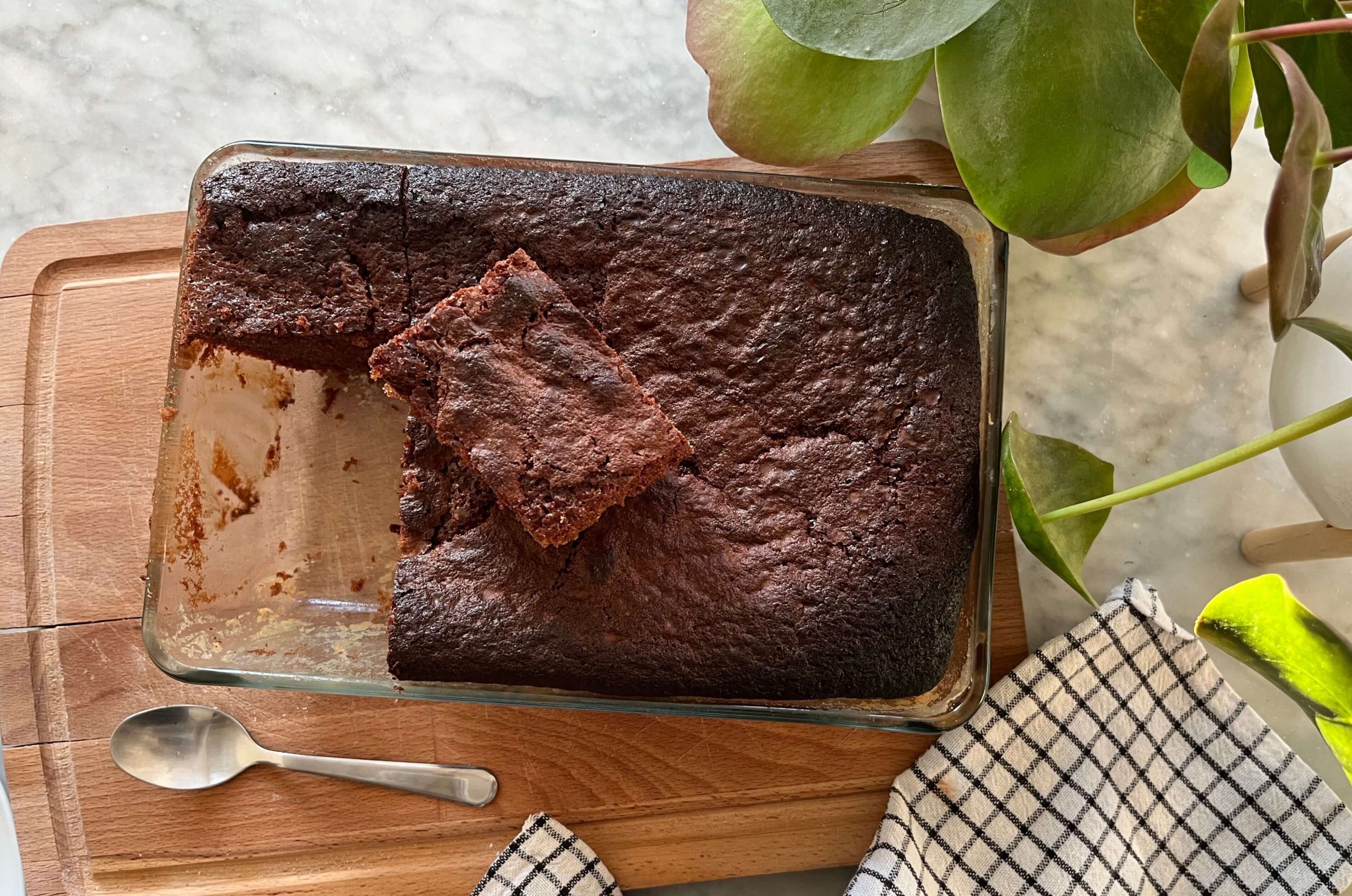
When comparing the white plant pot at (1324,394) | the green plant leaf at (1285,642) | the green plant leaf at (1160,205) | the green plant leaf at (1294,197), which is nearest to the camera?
the green plant leaf at (1294,197)

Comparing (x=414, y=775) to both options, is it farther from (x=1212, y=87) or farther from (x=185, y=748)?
(x=1212, y=87)

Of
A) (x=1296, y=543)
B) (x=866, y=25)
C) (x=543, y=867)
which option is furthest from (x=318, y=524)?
(x=1296, y=543)

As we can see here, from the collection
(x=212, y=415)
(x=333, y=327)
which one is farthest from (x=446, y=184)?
(x=212, y=415)

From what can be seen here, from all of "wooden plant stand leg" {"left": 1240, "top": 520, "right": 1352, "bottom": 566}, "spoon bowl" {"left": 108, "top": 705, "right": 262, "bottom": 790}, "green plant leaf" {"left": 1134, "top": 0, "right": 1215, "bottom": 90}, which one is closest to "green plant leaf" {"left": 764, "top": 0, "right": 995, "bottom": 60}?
"green plant leaf" {"left": 1134, "top": 0, "right": 1215, "bottom": 90}

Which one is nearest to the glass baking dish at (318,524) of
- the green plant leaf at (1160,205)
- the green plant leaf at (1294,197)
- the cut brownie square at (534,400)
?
the green plant leaf at (1160,205)

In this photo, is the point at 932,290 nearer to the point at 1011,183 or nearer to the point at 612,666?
the point at 1011,183

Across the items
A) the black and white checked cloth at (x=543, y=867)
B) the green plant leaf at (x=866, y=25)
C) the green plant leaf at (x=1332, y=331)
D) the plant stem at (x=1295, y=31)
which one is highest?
the green plant leaf at (x=866, y=25)

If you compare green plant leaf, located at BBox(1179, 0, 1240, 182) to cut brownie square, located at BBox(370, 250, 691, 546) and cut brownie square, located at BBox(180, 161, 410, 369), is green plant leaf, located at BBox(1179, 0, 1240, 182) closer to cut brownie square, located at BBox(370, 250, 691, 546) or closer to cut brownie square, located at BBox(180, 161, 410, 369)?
cut brownie square, located at BBox(370, 250, 691, 546)

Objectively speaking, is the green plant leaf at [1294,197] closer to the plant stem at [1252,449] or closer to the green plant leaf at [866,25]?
the plant stem at [1252,449]
